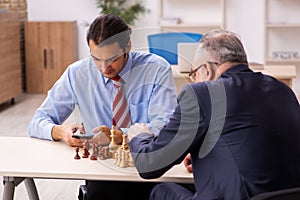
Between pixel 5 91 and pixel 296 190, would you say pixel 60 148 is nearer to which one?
pixel 296 190

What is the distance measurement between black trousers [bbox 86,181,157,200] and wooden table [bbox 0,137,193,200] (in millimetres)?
232

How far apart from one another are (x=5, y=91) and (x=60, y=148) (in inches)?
165

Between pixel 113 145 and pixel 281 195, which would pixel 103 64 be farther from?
pixel 281 195

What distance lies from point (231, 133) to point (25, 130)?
155 inches

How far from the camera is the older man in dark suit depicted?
173cm

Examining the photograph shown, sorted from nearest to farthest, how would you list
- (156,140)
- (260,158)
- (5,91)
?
(260,158)
(156,140)
(5,91)

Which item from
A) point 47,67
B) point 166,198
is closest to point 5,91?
point 47,67

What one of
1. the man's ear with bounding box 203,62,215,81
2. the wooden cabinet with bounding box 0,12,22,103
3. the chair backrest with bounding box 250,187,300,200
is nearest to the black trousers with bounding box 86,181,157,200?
the man's ear with bounding box 203,62,215,81

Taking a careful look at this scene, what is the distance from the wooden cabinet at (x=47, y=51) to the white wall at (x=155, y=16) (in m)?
0.20

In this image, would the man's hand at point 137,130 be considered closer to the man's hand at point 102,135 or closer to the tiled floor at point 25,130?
the man's hand at point 102,135

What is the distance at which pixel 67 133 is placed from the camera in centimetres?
232

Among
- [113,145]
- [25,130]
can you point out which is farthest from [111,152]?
[25,130]

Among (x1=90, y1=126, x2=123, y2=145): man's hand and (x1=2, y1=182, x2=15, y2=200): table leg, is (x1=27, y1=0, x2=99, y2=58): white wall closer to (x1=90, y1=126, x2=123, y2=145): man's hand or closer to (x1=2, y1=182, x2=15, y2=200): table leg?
(x1=90, y1=126, x2=123, y2=145): man's hand

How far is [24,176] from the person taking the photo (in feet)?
6.58
